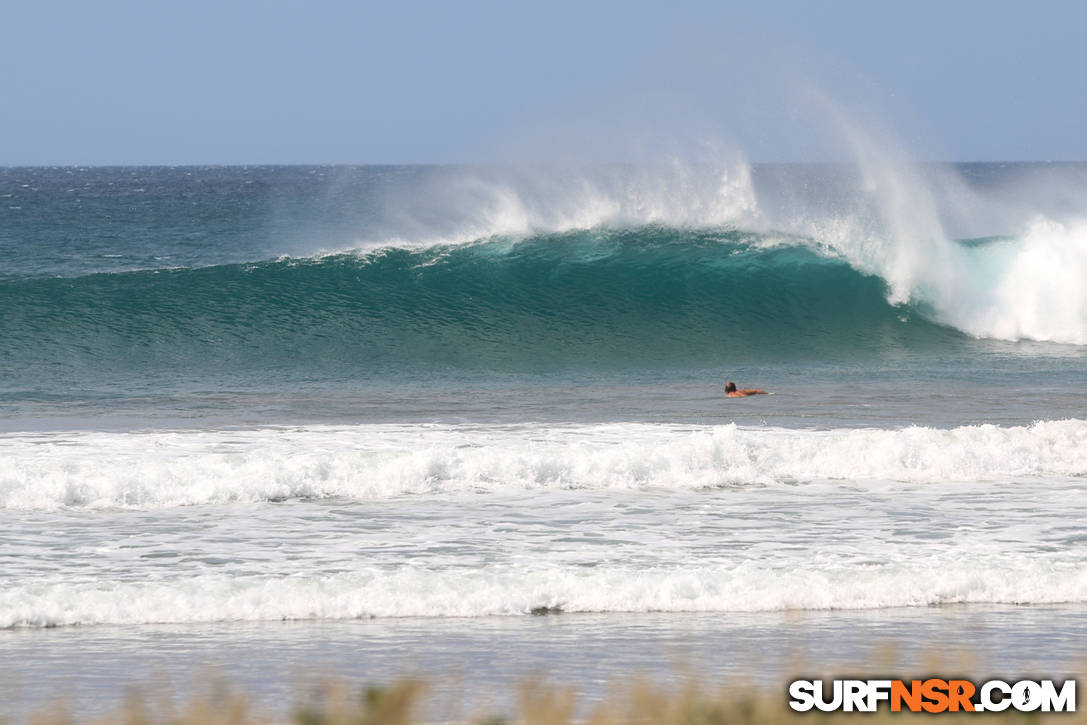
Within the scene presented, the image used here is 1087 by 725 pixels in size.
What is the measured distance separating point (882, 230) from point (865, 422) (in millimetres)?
11036

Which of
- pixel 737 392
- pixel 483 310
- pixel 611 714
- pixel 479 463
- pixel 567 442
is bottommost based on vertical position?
pixel 611 714

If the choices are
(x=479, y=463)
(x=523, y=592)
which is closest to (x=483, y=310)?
(x=479, y=463)

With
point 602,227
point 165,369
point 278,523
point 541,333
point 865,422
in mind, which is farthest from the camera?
point 602,227

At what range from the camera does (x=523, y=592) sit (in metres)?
6.50

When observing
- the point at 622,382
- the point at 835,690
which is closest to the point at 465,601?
the point at 835,690

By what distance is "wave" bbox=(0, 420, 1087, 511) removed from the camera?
8.85 meters

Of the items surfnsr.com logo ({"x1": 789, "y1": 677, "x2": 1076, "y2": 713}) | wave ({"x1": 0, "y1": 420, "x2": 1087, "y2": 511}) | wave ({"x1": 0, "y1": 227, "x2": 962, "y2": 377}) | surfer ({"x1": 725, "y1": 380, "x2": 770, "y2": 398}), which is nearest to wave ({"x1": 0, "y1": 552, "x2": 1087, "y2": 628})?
wave ({"x1": 0, "y1": 420, "x2": 1087, "y2": 511})

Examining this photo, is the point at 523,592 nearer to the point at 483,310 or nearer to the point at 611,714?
the point at 611,714

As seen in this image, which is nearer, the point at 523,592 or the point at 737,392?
the point at 523,592

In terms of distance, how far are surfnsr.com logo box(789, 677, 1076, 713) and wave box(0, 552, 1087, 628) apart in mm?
Answer: 3225

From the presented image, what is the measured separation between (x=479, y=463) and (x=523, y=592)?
3.06 m

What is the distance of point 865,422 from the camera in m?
12.4

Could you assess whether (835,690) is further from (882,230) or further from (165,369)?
(882,230)

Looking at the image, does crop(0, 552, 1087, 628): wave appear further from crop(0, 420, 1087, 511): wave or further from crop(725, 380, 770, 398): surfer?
crop(725, 380, 770, 398): surfer
